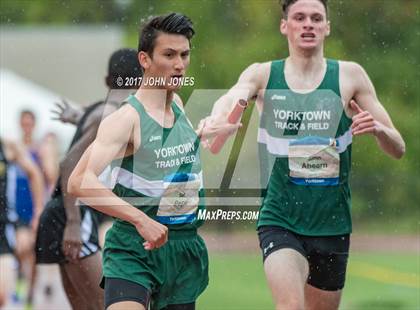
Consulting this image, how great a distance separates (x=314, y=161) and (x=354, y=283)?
1162cm

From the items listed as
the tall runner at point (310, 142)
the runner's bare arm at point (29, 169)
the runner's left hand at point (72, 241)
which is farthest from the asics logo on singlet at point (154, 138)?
the runner's bare arm at point (29, 169)

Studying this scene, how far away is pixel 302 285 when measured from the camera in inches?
291

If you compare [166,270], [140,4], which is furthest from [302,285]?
[140,4]

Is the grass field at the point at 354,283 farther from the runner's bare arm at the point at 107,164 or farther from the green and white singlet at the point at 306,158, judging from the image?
the runner's bare arm at the point at 107,164

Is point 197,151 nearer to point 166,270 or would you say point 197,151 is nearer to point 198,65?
point 166,270

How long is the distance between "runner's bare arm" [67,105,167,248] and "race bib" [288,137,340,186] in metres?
1.31

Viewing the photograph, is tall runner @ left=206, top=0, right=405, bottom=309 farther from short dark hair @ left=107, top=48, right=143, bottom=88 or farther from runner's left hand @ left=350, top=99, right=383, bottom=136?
short dark hair @ left=107, top=48, right=143, bottom=88

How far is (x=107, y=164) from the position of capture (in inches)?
264

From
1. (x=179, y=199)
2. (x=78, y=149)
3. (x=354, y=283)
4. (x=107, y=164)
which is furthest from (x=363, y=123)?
(x=354, y=283)

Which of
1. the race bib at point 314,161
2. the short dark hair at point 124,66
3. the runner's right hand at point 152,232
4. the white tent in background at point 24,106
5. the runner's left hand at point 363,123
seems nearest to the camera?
the runner's right hand at point 152,232

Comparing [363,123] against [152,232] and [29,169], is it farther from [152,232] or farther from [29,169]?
[29,169]

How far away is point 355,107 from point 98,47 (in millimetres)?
16140

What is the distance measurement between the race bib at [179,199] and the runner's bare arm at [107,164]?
0.93 feet

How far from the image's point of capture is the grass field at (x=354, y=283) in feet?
50.9
